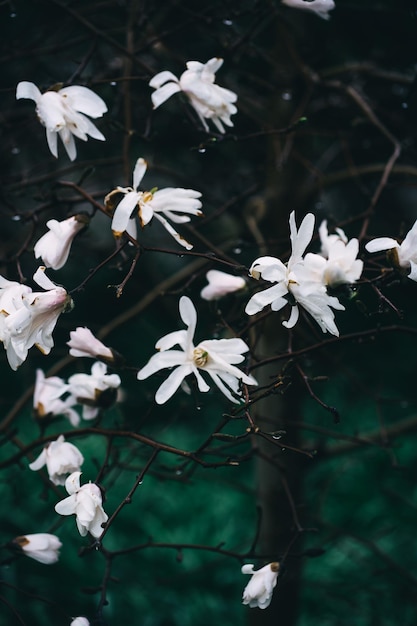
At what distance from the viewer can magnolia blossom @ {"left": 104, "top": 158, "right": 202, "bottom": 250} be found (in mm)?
978

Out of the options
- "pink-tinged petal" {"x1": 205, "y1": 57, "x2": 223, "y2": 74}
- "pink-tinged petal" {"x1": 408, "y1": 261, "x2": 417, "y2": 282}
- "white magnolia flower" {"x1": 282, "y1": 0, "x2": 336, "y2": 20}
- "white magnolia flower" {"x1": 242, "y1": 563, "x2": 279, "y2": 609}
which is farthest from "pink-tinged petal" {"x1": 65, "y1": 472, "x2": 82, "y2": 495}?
"white magnolia flower" {"x1": 282, "y1": 0, "x2": 336, "y2": 20}

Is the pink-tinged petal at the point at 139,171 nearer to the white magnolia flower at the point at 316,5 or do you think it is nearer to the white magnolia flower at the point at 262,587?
the white magnolia flower at the point at 316,5

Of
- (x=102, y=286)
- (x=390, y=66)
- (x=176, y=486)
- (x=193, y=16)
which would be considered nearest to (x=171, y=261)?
(x=102, y=286)

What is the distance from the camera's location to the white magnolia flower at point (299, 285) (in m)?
0.92

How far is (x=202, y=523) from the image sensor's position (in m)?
2.73

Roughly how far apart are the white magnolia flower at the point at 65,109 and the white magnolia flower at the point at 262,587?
0.70 meters

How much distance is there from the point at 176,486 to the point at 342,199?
4.95ft

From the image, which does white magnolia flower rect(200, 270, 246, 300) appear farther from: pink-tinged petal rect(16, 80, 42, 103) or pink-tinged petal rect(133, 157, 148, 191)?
pink-tinged petal rect(16, 80, 42, 103)

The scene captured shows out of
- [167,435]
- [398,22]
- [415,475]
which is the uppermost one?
[398,22]

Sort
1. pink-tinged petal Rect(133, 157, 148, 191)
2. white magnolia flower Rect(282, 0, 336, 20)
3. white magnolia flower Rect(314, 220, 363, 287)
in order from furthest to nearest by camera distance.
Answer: white magnolia flower Rect(282, 0, 336, 20) → pink-tinged petal Rect(133, 157, 148, 191) → white magnolia flower Rect(314, 220, 363, 287)

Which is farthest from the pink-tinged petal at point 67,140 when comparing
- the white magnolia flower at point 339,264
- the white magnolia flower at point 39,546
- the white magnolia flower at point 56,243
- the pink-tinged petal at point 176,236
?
the white magnolia flower at point 39,546

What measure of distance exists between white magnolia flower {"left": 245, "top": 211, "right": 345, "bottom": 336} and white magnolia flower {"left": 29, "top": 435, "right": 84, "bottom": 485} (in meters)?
0.39

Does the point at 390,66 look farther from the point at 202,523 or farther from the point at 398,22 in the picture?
the point at 202,523

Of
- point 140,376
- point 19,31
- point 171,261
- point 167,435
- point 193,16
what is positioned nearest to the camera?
point 140,376
